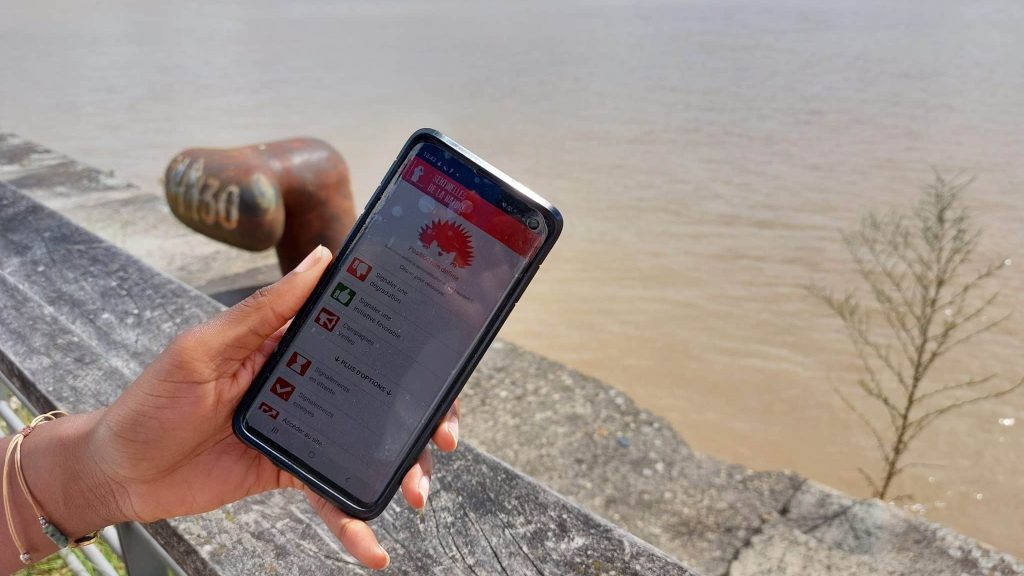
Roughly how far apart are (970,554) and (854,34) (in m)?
Answer: 15.8

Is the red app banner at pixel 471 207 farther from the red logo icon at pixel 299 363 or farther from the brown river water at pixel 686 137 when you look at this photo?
the brown river water at pixel 686 137

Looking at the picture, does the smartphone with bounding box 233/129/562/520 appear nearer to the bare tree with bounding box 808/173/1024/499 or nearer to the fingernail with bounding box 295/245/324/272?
the fingernail with bounding box 295/245/324/272

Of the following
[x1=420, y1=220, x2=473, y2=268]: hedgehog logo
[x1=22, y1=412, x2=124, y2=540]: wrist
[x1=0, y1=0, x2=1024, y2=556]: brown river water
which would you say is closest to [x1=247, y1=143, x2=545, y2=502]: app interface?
[x1=420, y1=220, x2=473, y2=268]: hedgehog logo

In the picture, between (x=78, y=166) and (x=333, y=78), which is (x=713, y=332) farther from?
(x=333, y=78)

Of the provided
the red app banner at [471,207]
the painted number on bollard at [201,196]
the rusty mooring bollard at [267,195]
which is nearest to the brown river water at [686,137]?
the rusty mooring bollard at [267,195]

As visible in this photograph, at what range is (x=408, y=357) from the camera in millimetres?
1119

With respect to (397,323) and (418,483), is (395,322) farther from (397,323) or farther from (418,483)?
(418,483)

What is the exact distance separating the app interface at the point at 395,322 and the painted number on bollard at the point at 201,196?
2.40 meters

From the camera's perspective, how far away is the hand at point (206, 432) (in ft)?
3.35

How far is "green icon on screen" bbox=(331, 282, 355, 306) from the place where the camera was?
1128mm

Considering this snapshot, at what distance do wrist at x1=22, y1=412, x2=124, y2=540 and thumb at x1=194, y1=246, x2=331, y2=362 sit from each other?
24 centimetres

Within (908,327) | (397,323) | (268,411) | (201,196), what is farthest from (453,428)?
(908,327)

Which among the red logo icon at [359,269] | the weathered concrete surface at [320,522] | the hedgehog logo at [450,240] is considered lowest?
the weathered concrete surface at [320,522]

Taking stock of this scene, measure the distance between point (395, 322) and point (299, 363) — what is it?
16 centimetres
